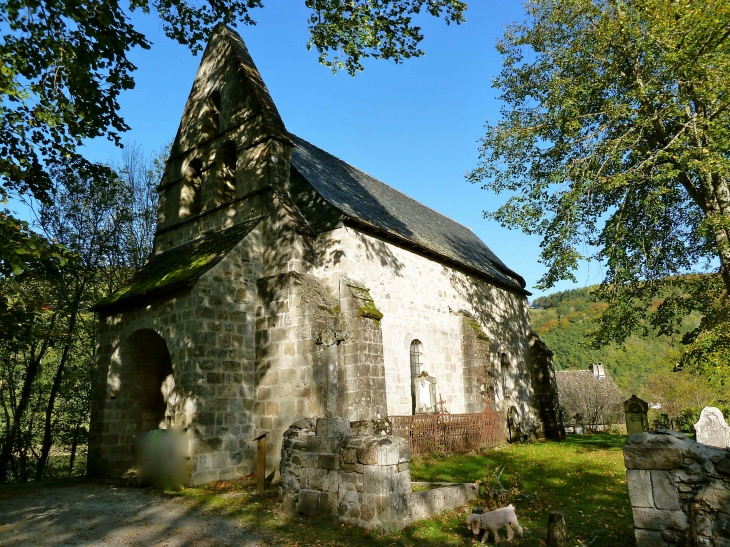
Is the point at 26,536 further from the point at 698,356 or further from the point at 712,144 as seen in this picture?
the point at 712,144

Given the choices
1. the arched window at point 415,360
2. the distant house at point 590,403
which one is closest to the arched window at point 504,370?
the arched window at point 415,360

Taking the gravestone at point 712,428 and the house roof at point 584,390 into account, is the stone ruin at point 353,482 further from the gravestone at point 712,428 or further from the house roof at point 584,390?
the house roof at point 584,390

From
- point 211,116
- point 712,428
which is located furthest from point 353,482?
point 211,116

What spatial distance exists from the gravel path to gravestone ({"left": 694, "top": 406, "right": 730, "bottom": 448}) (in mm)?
8945

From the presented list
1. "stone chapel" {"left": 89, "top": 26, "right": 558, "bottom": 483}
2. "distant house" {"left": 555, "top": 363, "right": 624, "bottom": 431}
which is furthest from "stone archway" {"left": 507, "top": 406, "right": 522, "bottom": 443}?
"distant house" {"left": 555, "top": 363, "right": 624, "bottom": 431}

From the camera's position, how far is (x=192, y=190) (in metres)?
15.2

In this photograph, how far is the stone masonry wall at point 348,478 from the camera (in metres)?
6.62

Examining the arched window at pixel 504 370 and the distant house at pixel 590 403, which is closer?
the arched window at pixel 504 370

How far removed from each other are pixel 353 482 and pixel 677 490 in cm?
405

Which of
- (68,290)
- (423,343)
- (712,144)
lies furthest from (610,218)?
(68,290)

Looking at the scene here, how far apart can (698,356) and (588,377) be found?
113 ft

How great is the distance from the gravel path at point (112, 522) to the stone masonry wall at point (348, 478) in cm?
104

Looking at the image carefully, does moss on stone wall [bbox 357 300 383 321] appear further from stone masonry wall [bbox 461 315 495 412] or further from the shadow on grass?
stone masonry wall [bbox 461 315 495 412]

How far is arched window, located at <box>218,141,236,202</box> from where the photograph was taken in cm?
1433
